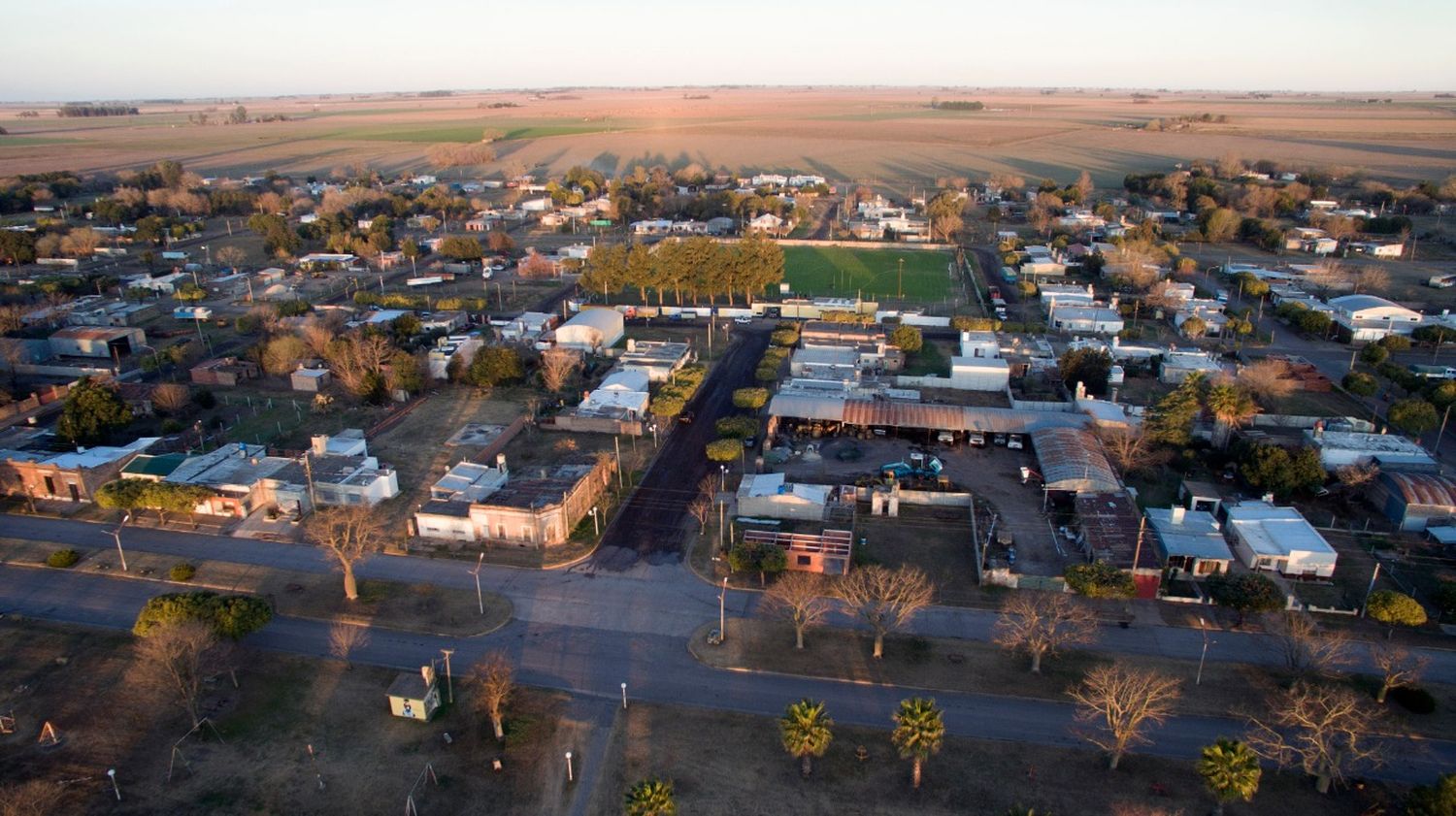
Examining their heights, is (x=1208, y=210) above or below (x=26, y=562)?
above

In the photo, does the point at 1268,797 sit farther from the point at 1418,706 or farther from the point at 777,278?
the point at 777,278

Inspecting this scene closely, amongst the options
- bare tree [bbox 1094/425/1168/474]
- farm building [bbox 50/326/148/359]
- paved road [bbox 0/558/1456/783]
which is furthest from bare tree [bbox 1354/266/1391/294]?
farm building [bbox 50/326/148/359]

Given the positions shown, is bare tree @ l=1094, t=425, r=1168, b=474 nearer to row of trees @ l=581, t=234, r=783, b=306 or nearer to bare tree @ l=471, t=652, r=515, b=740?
bare tree @ l=471, t=652, r=515, b=740

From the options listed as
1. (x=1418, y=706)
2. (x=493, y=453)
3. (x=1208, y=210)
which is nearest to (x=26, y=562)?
(x=493, y=453)

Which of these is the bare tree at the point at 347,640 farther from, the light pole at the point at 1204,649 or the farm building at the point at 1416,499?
the farm building at the point at 1416,499

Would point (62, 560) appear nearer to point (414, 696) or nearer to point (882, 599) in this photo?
point (414, 696)
